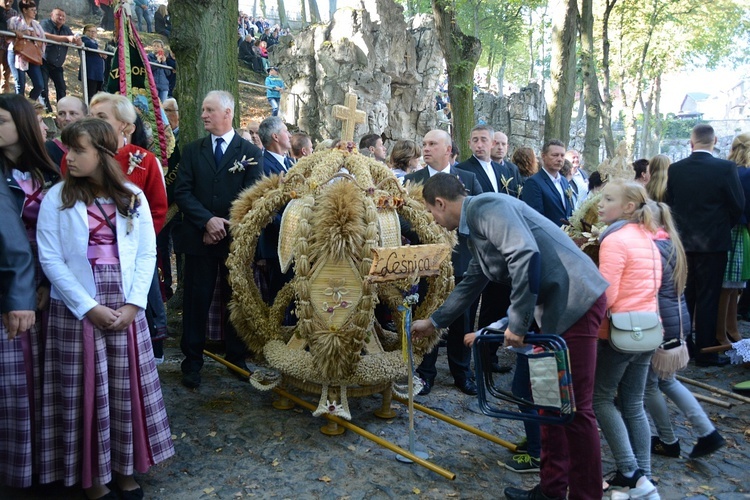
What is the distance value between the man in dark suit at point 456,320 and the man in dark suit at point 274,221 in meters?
1.35

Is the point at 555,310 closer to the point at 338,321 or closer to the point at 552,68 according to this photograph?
the point at 338,321

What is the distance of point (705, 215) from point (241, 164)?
4833 millimetres

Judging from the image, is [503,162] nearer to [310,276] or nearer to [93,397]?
[310,276]

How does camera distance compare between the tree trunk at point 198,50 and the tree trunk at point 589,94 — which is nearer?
the tree trunk at point 198,50

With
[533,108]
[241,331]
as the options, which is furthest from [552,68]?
[533,108]

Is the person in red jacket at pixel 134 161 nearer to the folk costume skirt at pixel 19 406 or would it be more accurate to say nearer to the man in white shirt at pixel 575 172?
the folk costume skirt at pixel 19 406

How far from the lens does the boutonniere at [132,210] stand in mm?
3469

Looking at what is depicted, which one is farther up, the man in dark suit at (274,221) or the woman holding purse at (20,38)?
the woman holding purse at (20,38)

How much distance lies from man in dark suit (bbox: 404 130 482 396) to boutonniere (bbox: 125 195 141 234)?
2.58 meters

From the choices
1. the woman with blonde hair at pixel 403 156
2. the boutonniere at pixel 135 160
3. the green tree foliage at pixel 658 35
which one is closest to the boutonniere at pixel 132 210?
the boutonniere at pixel 135 160

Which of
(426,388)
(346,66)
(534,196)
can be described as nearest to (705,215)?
(534,196)

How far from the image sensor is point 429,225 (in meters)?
4.77

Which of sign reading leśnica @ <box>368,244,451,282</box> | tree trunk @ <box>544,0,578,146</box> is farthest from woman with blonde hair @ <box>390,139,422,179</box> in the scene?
tree trunk @ <box>544,0,578,146</box>

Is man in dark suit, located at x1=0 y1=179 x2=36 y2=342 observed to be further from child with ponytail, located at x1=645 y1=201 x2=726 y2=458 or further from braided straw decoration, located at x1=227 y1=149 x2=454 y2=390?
child with ponytail, located at x1=645 y1=201 x2=726 y2=458
